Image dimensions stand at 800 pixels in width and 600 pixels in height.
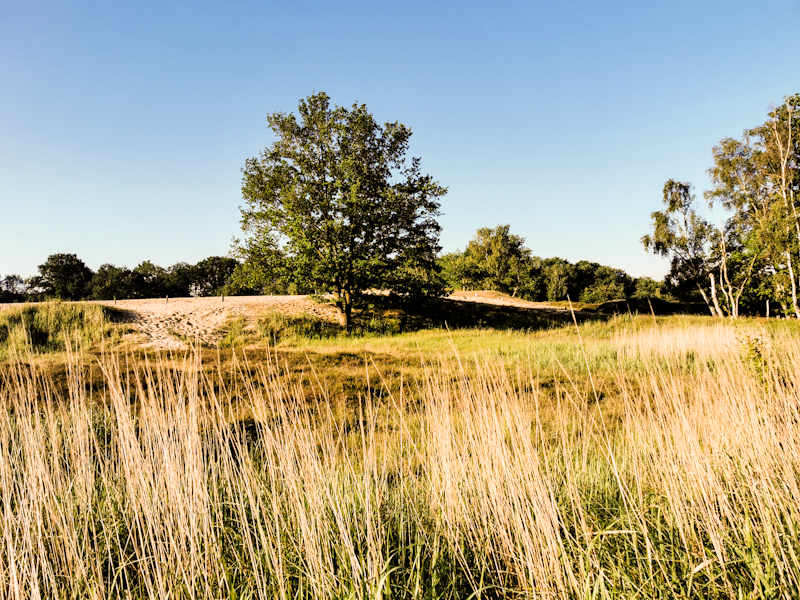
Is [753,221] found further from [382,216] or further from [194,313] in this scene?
[194,313]

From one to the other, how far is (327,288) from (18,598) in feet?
52.8

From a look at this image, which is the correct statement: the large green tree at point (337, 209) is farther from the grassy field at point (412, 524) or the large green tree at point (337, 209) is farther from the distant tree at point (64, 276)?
the distant tree at point (64, 276)

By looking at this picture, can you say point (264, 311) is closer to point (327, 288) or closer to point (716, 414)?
point (327, 288)

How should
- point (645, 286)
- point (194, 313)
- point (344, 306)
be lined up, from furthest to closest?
point (645, 286) → point (194, 313) → point (344, 306)

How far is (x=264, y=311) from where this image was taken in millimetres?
20250

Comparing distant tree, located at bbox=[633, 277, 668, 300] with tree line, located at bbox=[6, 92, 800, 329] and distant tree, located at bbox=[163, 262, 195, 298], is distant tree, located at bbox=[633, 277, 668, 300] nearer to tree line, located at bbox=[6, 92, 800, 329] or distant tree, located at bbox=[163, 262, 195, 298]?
tree line, located at bbox=[6, 92, 800, 329]

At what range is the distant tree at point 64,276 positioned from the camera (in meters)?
54.9

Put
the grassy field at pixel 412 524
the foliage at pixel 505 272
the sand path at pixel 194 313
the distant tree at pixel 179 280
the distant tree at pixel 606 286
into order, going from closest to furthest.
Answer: the grassy field at pixel 412 524
the sand path at pixel 194 313
the foliage at pixel 505 272
the distant tree at pixel 606 286
the distant tree at pixel 179 280

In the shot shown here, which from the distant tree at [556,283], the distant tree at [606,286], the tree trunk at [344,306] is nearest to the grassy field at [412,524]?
→ the tree trunk at [344,306]

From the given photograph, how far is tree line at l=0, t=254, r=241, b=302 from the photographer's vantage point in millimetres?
52125

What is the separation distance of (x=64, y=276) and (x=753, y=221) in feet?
247

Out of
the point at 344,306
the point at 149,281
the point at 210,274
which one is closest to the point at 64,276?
the point at 149,281

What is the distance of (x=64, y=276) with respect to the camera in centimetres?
5650

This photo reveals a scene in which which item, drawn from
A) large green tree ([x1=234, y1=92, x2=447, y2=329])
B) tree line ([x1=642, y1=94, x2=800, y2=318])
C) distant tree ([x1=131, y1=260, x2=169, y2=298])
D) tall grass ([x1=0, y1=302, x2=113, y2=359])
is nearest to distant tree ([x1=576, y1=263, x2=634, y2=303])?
tree line ([x1=642, y1=94, x2=800, y2=318])
